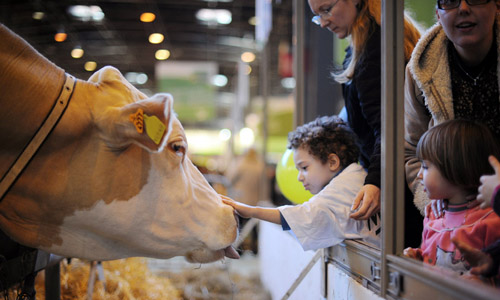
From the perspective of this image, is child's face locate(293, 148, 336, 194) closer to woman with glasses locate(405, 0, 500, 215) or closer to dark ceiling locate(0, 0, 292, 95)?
woman with glasses locate(405, 0, 500, 215)

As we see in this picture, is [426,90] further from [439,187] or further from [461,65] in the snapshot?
[439,187]

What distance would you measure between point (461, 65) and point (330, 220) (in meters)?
0.67

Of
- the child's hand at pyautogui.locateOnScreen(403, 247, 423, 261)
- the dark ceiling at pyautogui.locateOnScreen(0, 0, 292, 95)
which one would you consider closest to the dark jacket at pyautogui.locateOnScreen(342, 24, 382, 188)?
the child's hand at pyautogui.locateOnScreen(403, 247, 423, 261)

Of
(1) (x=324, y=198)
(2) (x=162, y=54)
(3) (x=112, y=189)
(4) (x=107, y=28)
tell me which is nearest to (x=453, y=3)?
(1) (x=324, y=198)

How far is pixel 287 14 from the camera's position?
7410 millimetres

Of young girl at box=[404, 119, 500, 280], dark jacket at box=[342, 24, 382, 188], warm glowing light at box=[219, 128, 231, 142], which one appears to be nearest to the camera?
young girl at box=[404, 119, 500, 280]

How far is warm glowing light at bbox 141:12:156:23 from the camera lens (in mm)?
2645

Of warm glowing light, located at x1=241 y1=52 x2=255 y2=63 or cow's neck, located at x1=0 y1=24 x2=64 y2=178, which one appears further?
warm glowing light, located at x1=241 y1=52 x2=255 y2=63

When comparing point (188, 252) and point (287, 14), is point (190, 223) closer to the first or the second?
point (188, 252)

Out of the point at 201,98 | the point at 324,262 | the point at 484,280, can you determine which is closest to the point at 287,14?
the point at 201,98

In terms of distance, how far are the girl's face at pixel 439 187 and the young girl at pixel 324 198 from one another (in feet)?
1.26

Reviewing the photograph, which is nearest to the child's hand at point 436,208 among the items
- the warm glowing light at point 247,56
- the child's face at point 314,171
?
the child's face at point 314,171

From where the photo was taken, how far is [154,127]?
1.23 m

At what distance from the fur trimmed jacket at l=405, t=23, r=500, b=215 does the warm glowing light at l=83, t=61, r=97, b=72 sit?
1145 millimetres
